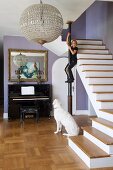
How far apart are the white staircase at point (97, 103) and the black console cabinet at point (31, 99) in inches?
69.9

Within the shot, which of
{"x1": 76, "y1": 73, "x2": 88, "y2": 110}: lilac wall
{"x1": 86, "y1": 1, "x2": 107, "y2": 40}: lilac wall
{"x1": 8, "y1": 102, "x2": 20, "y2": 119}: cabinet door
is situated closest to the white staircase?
{"x1": 86, "y1": 1, "x2": 107, "y2": 40}: lilac wall

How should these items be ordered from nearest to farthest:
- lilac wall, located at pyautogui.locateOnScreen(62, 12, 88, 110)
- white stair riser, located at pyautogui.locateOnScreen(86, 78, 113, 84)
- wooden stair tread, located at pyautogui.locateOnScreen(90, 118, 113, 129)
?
wooden stair tread, located at pyautogui.locateOnScreen(90, 118, 113, 129) → white stair riser, located at pyautogui.locateOnScreen(86, 78, 113, 84) → lilac wall, located at pyautogui.locateOnScreen(62, 12, 88, 110)

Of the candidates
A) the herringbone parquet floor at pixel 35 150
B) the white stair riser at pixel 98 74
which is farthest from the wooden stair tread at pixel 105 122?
the white stair riser at pixel 98 74

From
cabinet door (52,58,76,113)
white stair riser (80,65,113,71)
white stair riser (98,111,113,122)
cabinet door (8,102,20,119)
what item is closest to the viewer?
white stair riser (98,111,113,122)

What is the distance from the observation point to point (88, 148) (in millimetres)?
3389

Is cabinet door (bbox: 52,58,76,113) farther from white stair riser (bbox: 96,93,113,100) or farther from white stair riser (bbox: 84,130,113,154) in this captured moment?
white stair riser (bbox: 84,130,113,154)

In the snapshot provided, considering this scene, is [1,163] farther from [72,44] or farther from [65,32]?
[65,32]

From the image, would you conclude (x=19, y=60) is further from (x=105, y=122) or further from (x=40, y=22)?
(x=40, y=22)

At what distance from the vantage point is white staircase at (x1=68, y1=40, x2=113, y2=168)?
313 cm

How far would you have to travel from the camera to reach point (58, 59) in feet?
23.8

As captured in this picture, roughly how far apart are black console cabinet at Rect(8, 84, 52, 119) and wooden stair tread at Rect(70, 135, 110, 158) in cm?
279

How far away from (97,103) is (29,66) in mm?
3278

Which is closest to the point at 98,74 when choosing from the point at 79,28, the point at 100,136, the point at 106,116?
the point at 106,116

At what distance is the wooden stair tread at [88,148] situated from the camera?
3.11m
